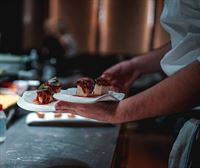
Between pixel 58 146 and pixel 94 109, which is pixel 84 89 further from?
pixel 58 146

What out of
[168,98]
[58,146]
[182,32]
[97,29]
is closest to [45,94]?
[58,146]

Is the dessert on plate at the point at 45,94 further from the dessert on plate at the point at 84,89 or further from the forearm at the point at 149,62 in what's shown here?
the forearm at the point at 149,62

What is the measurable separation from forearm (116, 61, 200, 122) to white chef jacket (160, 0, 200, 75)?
183 millimetres

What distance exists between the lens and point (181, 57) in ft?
5.16

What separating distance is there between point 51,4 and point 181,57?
654 centimetres

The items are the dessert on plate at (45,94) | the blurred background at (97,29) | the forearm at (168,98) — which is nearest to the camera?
the forearm at (168,98)

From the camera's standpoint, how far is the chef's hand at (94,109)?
1.40m

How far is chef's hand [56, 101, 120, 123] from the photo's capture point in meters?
1.40

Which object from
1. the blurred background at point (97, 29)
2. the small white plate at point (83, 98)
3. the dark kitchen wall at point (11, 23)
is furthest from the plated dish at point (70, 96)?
the blurred background at point (97, 29)

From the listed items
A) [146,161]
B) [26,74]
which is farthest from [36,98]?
[146,161]

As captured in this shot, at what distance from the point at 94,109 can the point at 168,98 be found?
0.26 m

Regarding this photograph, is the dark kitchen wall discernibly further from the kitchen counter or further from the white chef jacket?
the white chef jacket

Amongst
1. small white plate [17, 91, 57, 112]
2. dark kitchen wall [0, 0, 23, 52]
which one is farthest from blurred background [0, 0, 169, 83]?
small white plate [17, 91, 57, 112]

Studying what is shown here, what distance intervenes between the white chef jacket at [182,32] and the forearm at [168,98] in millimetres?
183
